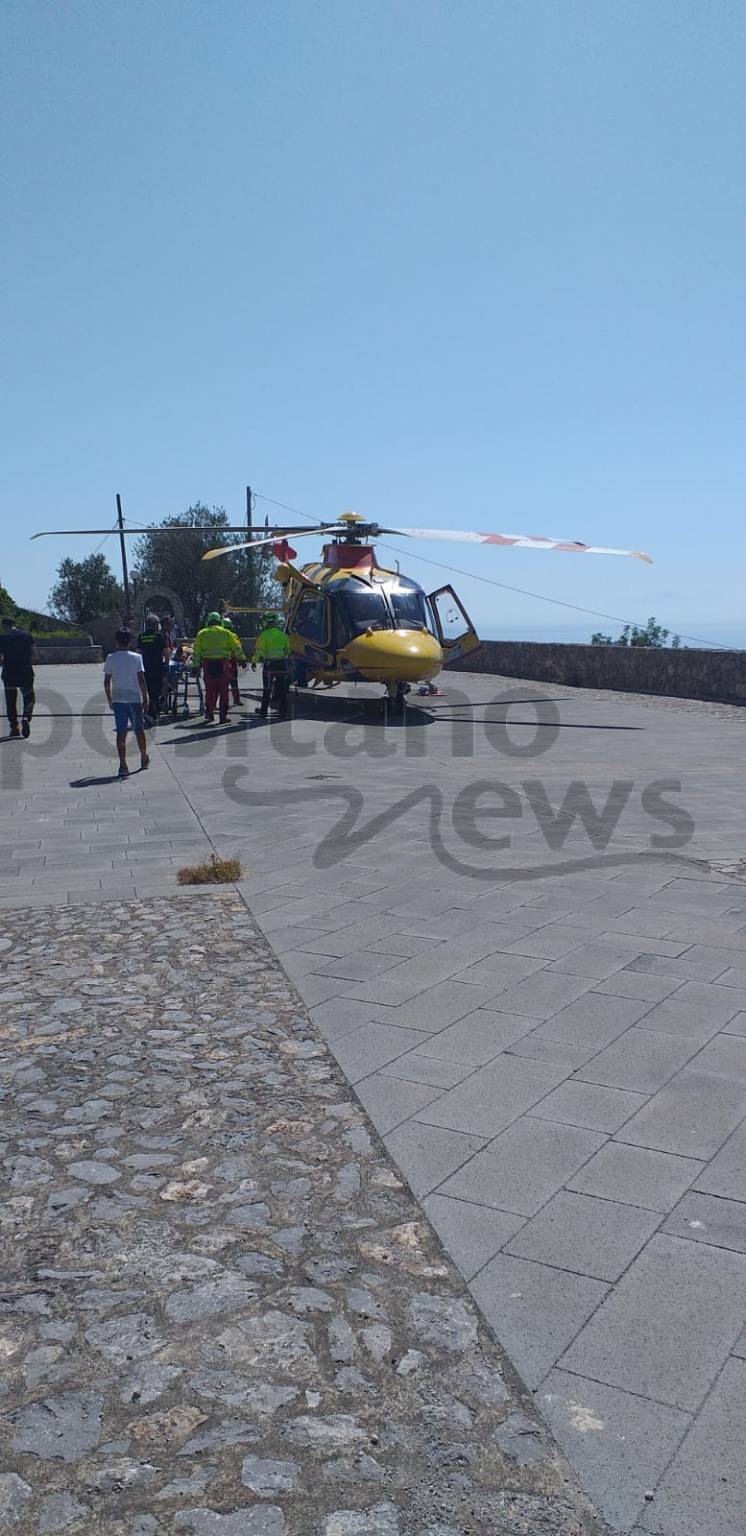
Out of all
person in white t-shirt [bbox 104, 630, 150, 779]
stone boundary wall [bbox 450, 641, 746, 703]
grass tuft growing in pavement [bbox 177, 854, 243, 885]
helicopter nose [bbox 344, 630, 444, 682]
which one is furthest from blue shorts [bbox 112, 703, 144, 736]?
stone boundary wall [bbox 450, 641, 746, 703]

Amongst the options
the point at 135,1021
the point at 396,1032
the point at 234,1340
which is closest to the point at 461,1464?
the point at 234,1340

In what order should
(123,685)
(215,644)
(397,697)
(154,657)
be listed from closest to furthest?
(123,685)
(215,644)
(154,657)
(397,697)

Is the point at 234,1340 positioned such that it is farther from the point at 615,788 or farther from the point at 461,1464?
the point at 615,788

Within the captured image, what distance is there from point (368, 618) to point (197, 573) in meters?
41.0

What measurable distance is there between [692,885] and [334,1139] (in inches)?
149

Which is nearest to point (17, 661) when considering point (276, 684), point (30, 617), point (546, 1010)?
point (276, 684)

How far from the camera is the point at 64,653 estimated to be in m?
34.6

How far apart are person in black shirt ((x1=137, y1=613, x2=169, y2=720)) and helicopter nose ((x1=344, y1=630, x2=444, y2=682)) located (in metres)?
2.64

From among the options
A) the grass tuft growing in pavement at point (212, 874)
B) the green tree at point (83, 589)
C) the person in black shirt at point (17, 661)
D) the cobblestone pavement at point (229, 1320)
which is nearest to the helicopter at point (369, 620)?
the person in black shirt at point (17, 661)

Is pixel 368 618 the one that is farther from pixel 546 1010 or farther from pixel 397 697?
pixel 546 1010

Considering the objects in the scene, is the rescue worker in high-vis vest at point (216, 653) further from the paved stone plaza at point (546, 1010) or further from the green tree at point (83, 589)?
the green tree at point (83, 589)

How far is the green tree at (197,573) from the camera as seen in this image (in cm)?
5506

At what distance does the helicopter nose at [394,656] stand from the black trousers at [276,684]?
3.33 ft

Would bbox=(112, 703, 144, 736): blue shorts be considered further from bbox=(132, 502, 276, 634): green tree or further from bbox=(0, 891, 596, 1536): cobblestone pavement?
bbox=(132, 502, 276, 634): green tree
